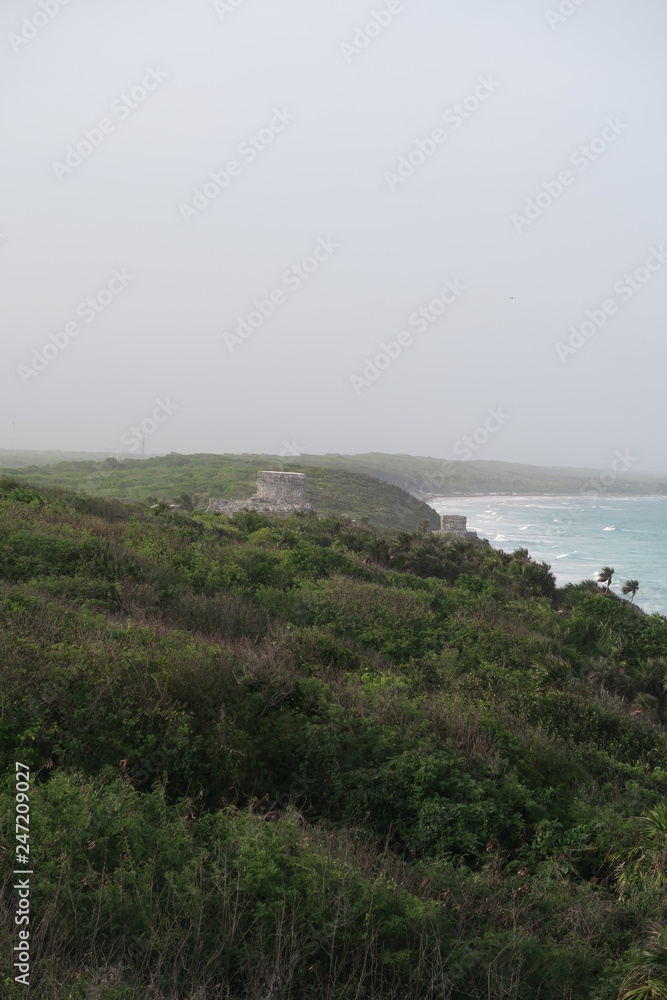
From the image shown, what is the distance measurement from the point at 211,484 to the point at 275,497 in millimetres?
32182

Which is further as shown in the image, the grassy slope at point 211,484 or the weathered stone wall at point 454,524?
the grassy slope at point 211,484

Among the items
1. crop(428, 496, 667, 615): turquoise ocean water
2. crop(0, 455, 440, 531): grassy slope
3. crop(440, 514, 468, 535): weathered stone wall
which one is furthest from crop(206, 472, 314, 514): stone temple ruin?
crop(428, 496, 667, 615): turquoise ocean water

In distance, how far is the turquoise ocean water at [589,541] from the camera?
51975mm

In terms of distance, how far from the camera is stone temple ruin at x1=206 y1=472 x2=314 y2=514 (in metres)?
39.5

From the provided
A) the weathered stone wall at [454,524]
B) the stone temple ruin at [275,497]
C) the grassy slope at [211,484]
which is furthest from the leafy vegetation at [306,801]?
the grassy slope at [211,484]

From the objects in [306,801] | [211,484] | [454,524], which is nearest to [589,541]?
[454,524]

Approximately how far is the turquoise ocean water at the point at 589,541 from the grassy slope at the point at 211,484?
11031mm

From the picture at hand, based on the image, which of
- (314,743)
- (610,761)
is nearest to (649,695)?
(610,761)

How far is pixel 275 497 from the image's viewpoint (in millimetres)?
41125

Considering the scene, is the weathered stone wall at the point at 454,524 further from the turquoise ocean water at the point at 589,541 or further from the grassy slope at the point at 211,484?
the grassy slope at the point at 211,484

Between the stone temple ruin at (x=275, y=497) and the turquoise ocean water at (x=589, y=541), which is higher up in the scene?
the stone temple ruin at (x=275, y=497)

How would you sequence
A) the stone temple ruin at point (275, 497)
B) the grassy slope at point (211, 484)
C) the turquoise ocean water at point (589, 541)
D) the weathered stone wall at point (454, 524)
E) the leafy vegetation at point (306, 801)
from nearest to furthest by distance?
the leafy vegetation at point (306, 801)
the stone temple ruin at point (275, 497)
the weathered stone wall at point (454, 524)
the turquoise ocean water at point (589, 541)
the grassy slope at point (211, 484)

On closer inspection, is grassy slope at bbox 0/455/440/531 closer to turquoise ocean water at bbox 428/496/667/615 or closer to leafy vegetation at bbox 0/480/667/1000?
turquoise ocean water at bbox 428/496/667/615

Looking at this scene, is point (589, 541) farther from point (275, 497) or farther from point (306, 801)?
point (306, 801)
